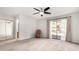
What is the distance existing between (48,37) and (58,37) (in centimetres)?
Answer: 69

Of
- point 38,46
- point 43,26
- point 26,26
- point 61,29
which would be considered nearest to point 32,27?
point 26,26

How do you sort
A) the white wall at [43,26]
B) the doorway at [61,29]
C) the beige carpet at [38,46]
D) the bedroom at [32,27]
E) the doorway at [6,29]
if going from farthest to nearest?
the doorway at [61,29] → the white wall at [43,26] → the bedroom at [32,27] → the doorway at [6,29] → the beige carpet at [38,46]

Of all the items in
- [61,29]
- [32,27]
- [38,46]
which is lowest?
[38,46]

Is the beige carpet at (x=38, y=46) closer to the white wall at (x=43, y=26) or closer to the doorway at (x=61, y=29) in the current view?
the doorway at (x=61, y=29)

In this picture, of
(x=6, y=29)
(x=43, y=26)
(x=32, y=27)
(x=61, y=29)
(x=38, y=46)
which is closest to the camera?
(x=38, y=46)

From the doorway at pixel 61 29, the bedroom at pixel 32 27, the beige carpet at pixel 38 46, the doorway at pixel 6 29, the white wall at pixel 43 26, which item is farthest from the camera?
the doorway at pixel 61 29

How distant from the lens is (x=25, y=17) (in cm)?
471

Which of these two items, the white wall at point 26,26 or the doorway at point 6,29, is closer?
the doorway at point 6,29

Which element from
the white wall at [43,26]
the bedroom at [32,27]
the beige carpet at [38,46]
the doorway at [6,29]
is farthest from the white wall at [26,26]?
the beige carpet at [38,46]

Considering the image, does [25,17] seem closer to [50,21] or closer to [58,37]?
[50,21]

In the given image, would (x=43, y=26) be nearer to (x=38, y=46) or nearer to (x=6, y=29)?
(x=38, y=46)

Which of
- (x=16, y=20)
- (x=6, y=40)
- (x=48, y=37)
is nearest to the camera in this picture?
(x=6, y=40)
